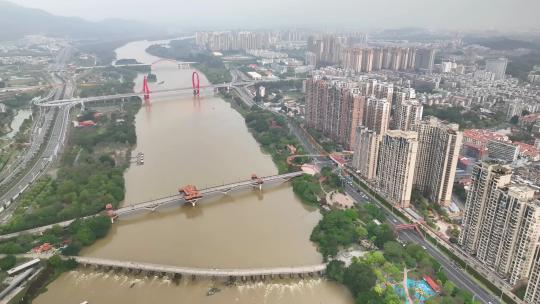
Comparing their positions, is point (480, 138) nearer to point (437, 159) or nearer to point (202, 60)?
point (437, 159)

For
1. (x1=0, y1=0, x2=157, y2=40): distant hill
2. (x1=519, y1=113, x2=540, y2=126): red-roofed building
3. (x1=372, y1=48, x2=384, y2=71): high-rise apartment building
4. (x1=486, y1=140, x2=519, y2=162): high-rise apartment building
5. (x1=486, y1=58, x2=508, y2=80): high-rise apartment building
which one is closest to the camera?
(x1=486, y1=140, x2=519, y2=162): high-rise apartment building

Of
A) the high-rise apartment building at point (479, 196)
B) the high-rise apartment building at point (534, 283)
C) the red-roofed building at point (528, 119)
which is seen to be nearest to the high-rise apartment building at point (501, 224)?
the high-rise apartment building at point (479, 196)

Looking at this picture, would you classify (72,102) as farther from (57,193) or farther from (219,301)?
(219,301)

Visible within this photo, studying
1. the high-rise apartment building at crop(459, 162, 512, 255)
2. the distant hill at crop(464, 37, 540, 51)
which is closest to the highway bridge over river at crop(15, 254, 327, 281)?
the high-rise apartment building at crop(459, 162, 512, 255)

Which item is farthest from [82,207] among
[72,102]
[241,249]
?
[72,102]

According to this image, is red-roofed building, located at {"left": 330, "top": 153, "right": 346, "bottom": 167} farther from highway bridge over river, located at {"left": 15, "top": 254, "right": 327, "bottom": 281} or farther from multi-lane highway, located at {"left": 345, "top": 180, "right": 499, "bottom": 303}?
highway bridge over river, located at {"left": 15, "top": 254, "right": 327, "bottom": 281}

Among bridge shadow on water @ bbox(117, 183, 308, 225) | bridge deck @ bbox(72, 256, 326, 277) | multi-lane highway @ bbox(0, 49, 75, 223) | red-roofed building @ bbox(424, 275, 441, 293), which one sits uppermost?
red-roofed building @ bbox(424, 275, 441, 293)
